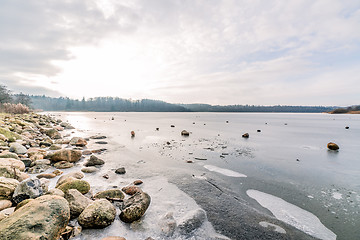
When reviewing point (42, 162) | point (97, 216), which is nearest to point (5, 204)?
point (97, 216)

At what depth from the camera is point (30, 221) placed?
306 cm

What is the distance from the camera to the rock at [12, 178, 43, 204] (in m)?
4.39

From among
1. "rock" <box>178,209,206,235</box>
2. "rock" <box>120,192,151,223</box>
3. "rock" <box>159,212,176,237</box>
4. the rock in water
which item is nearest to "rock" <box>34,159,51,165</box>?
the rock in water

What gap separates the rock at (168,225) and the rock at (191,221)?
8.4 inches

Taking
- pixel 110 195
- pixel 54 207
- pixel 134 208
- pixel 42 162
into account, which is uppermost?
pixel 54 207

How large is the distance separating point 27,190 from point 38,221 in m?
2.12

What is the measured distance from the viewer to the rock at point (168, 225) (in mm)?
4103

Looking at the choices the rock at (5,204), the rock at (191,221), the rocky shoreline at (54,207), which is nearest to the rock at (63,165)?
the rocky shoreline at (54,207)

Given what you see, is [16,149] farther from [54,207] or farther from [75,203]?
[54,207]

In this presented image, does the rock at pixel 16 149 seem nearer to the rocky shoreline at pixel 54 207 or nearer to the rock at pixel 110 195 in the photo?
the rocky shoreline at pixel 54 207

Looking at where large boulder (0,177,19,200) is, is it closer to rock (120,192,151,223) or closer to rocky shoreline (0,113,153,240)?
rocky shoreline (0,113,153,240)

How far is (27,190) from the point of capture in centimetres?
452

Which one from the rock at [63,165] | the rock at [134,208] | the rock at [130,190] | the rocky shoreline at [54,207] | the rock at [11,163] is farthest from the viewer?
the rock at [63,165]

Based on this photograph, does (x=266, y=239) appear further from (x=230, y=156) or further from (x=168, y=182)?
(x=230, y=156)
